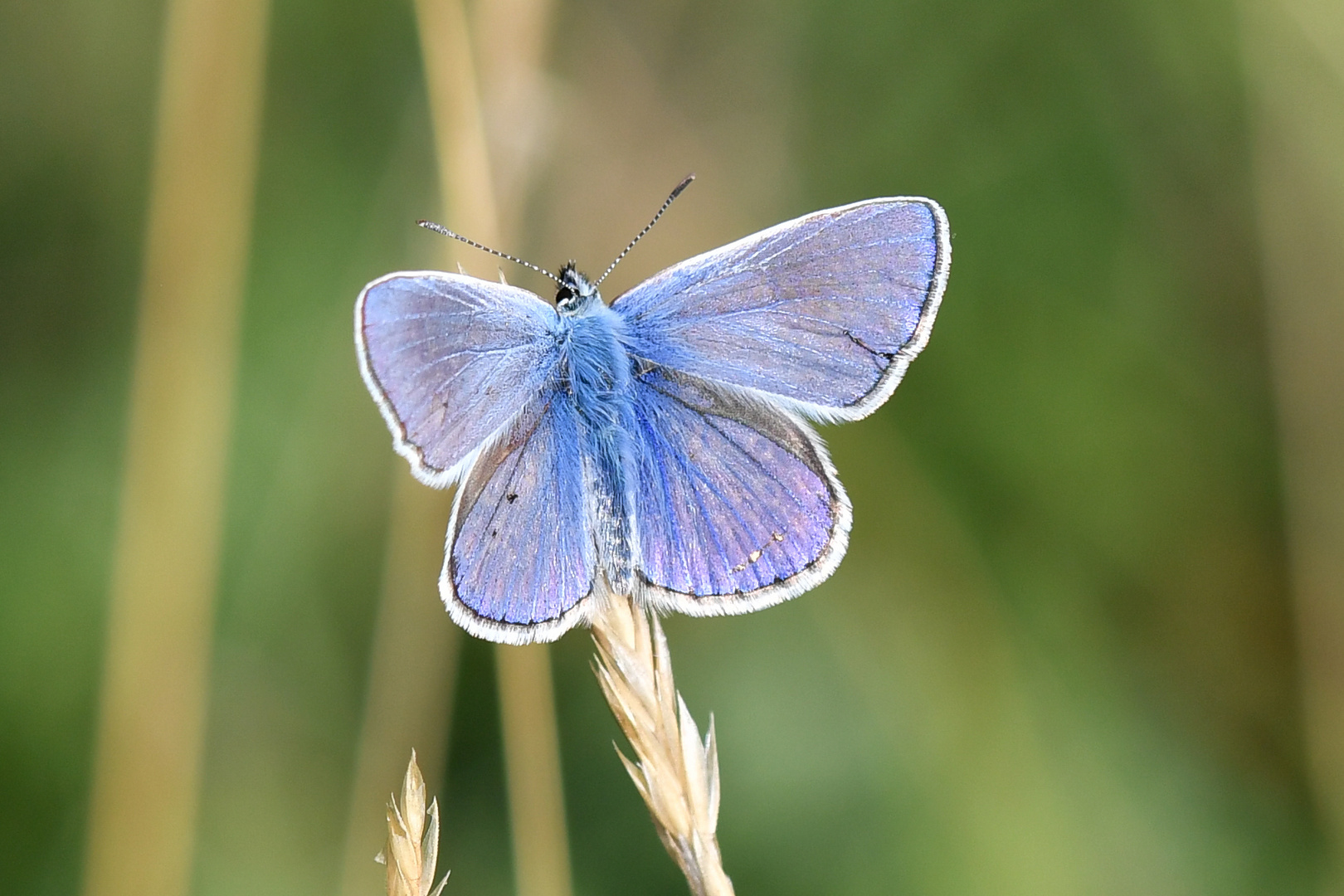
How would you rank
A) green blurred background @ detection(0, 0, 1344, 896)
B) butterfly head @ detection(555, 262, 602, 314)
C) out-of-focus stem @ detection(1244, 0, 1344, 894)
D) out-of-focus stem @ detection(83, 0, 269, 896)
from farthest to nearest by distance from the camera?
out-of-focus stem @ detection(1244, 0, 1344, 894) → green blurred background @ detection(0, 0, 1344, 896) → out-of-focus stem @ detection(83, 0, 269, 896) → butterfly head @ detection(555, 262, 602, 314)

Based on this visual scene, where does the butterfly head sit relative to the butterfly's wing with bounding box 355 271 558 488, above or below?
above

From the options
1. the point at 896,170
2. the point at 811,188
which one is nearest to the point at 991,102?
the point at 896,170

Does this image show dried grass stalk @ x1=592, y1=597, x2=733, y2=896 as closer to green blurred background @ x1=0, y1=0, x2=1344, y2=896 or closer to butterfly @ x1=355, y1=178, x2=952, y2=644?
butterfly @ x1=355, y1=178, x2=952, y2=644

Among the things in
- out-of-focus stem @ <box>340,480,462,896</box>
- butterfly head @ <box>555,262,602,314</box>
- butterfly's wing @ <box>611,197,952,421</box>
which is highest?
butterfly head @ <box>555,262,602,314</box>

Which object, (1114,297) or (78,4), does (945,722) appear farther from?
(78,4)

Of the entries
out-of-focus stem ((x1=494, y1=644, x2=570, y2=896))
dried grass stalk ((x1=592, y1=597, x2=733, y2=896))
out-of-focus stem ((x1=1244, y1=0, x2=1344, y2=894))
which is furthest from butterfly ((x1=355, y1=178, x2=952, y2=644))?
out-of-focus stem ((x1=1244, y1=0, x2=1344, y2=894))

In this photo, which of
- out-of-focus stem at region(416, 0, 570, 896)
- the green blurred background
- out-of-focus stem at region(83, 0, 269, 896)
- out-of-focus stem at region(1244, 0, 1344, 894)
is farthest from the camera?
out-of-focus stem at region(1244, 0, 1344, 894)

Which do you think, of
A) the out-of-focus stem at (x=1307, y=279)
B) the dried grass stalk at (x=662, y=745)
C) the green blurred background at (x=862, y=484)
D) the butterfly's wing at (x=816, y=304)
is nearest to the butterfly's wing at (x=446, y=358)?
the butterfly's wing at (x=816, y=304)
